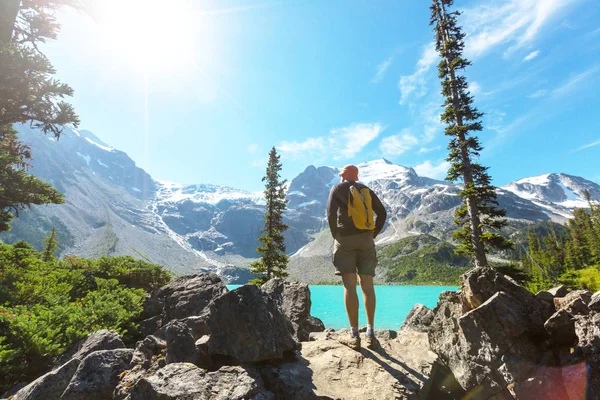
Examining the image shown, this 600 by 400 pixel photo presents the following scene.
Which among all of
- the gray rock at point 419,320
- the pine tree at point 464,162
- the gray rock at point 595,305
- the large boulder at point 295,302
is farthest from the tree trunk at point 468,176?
the gray rock at point 595,305

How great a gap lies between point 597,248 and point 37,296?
84366 mm

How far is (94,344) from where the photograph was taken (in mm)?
5977

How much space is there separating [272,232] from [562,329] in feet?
89.1

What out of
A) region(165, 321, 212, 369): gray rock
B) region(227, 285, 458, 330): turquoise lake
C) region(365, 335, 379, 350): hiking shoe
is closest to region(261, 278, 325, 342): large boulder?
region(365, 335, 379, 350): hiking shoe

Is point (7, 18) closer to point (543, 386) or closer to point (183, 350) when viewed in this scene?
point (183, 350)

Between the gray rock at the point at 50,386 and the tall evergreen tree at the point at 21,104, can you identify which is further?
the tall evergreen tree at the point at 21,104

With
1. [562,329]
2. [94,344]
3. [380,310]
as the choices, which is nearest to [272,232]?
[94,344]

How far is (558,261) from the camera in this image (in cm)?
7319

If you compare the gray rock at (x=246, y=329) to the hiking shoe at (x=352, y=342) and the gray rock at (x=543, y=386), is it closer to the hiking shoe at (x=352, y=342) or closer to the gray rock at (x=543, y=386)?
the hiking shoe at (x=352, y=342)

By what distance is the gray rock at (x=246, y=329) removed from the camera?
4617 mm

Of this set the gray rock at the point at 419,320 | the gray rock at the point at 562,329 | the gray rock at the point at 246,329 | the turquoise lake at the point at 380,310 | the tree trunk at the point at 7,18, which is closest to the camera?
the gray rock at the point at 562,329

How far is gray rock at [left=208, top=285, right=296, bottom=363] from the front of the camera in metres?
4.62

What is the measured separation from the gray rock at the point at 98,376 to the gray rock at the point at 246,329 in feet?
5.50

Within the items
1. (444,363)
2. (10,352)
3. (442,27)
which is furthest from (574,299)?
(442,27)
